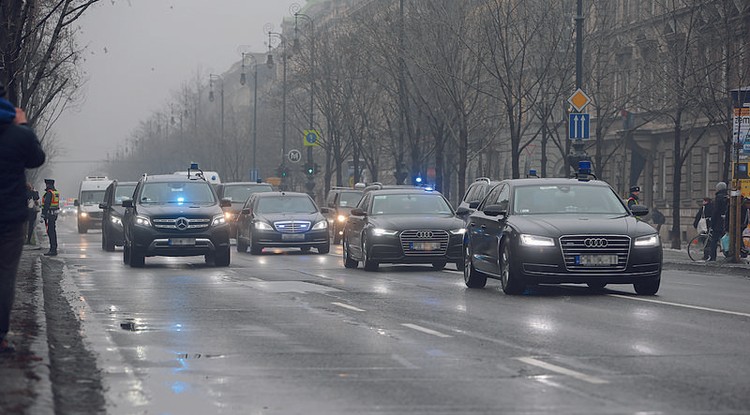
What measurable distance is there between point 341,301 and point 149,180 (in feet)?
43.3

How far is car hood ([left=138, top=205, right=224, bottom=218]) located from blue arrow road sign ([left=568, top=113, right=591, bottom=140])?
10.6 meters

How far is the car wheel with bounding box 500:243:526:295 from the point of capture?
19.1 meters

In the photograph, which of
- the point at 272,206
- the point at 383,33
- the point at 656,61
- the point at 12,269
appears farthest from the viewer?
the point at 383,33

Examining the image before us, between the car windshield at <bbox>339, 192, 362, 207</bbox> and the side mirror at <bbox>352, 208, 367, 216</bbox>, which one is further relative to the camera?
the car windshield at <bbox>339, 192, 362, 207</bbox>

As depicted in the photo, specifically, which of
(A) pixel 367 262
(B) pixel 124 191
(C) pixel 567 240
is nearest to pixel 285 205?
(B) pixel 124 191

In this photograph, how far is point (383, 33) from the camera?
184 ft

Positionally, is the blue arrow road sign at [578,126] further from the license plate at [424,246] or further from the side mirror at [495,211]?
the side mirror at [495,211]

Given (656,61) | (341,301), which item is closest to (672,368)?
(341,301)

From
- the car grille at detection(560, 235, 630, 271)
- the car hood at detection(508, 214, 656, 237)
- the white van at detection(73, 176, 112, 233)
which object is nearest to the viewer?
the car grille at detection(560, 235, 630, 271)

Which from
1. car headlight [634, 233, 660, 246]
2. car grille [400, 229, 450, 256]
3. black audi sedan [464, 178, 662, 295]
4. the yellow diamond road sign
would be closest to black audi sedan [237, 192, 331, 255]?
the yellow diamond road sign

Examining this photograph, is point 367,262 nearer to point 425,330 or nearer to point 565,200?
point 565,200

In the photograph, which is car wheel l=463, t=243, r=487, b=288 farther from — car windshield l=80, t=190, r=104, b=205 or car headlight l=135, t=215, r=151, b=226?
car windshield l=80, t=190, r=104, b=205

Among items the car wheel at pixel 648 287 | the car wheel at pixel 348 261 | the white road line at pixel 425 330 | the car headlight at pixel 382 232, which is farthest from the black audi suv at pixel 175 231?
the white road line at pixel 425 330

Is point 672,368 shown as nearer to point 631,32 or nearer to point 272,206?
point 272,206
